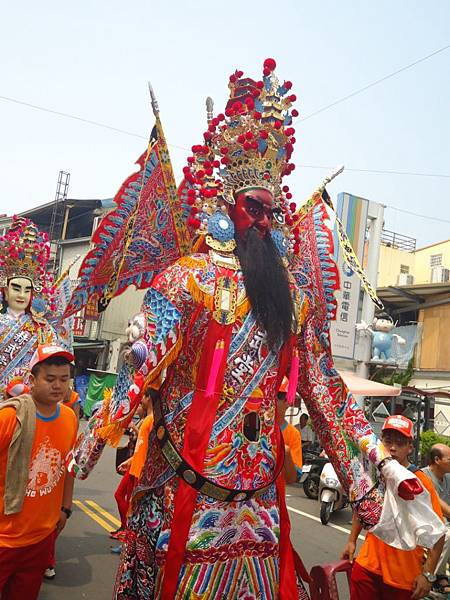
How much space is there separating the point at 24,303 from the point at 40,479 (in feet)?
8.55

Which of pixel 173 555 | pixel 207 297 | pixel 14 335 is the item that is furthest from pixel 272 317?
pixel 14 335

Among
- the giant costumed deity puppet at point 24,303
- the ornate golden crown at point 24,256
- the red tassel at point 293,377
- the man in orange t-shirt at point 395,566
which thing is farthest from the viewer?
the ornate golden crown at point 24,256

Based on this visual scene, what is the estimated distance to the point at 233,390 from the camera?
2.36 metres

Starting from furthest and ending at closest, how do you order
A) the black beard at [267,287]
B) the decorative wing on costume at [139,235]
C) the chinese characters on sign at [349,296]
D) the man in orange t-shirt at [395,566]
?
1. the chinese characters on sign at [349,296]
2. the man in orange t-shirt at [395,566]
3. the decorative wing on costume at [139,235]
4. the black beard at [267,287]

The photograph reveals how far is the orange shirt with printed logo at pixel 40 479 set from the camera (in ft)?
9.53

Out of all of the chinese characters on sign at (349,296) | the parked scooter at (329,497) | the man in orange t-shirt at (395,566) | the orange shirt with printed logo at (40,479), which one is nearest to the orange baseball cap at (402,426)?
the man in orange t-shirt at (395,566)

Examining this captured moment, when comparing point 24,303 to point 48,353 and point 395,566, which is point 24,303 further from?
point 395,566

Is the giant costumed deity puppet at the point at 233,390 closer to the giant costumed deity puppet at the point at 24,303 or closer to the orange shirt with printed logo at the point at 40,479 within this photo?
the orange shirt with printed logo at the point at 40,479

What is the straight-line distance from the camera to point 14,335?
17.0ft

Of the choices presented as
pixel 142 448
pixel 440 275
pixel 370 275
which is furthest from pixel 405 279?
pixel 142 448

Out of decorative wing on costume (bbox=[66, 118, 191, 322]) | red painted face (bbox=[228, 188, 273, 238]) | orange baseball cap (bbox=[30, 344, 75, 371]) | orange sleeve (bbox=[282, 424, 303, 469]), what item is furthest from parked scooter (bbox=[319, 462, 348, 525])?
red painted face (bbox=[228, 188, 273, 238])

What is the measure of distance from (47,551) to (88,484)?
6553 mm

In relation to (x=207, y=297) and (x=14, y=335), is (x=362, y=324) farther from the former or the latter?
(x=207, y=297)

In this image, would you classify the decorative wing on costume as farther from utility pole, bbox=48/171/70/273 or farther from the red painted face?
utility pole, bbox=48/171/70/273
